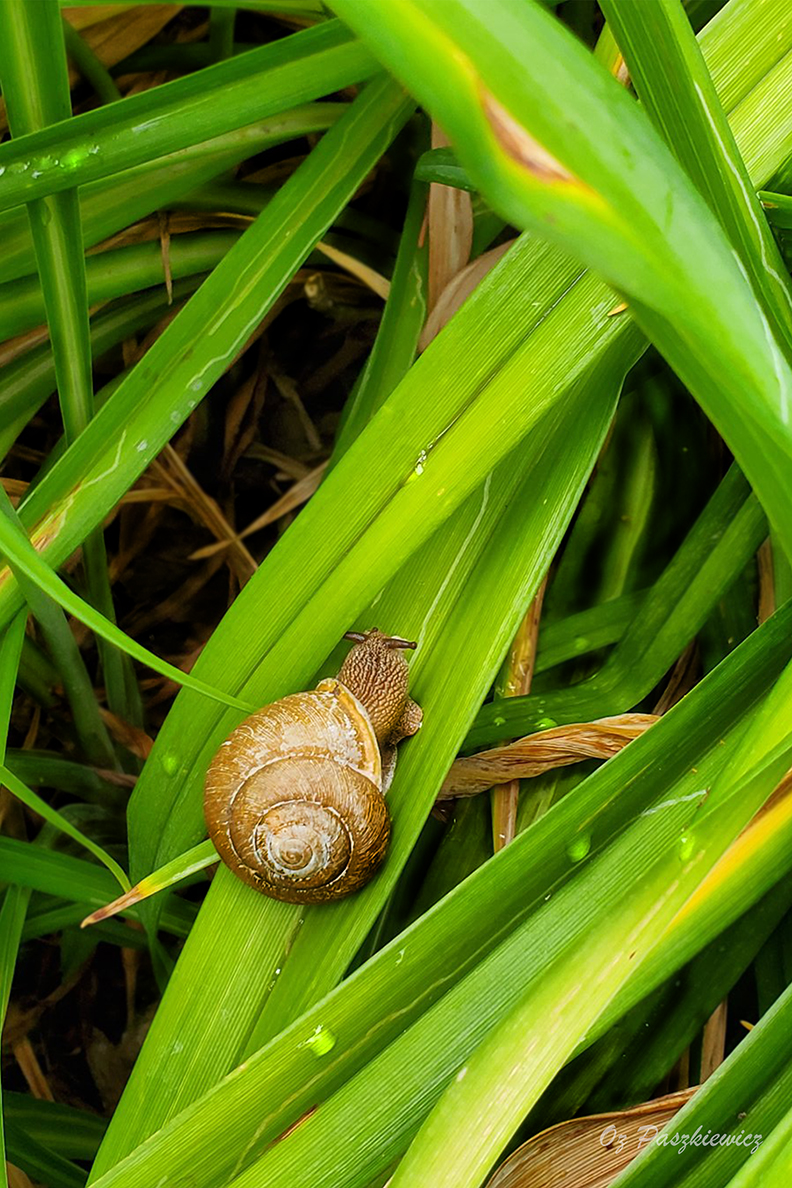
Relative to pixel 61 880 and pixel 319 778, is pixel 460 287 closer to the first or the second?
pixel 319 778

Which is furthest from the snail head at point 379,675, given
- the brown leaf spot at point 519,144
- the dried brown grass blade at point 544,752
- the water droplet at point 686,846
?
the brown leaf spot at point 519,144

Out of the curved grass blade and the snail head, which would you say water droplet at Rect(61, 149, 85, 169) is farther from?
the curved grass blade

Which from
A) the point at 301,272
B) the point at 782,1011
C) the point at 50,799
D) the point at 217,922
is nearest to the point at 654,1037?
the point at 782,1011

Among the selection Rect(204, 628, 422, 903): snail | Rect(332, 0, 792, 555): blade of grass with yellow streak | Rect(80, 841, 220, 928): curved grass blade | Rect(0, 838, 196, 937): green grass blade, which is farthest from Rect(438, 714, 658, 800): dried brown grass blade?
Rect(332, 0, 792, 555): blade of grass with yellow streak

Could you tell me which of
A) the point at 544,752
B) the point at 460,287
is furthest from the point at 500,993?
the point at 460,287

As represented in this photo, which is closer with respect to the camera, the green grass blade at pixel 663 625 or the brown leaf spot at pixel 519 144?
the brown leaf spot at pixel 519 144

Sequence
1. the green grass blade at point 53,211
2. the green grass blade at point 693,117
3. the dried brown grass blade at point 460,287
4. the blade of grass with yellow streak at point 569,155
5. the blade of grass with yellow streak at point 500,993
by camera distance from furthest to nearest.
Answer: the dried brown grass blade at point 460,287, the green grass blade at point 53,211, the blade of grass with yellow streak at point 500,993, the green grass blade at point 693,117, the blade of grass with yellow streak at point 569,155

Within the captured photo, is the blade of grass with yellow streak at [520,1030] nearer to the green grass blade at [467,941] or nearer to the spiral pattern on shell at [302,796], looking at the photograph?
the green grass blade at [467,941]
